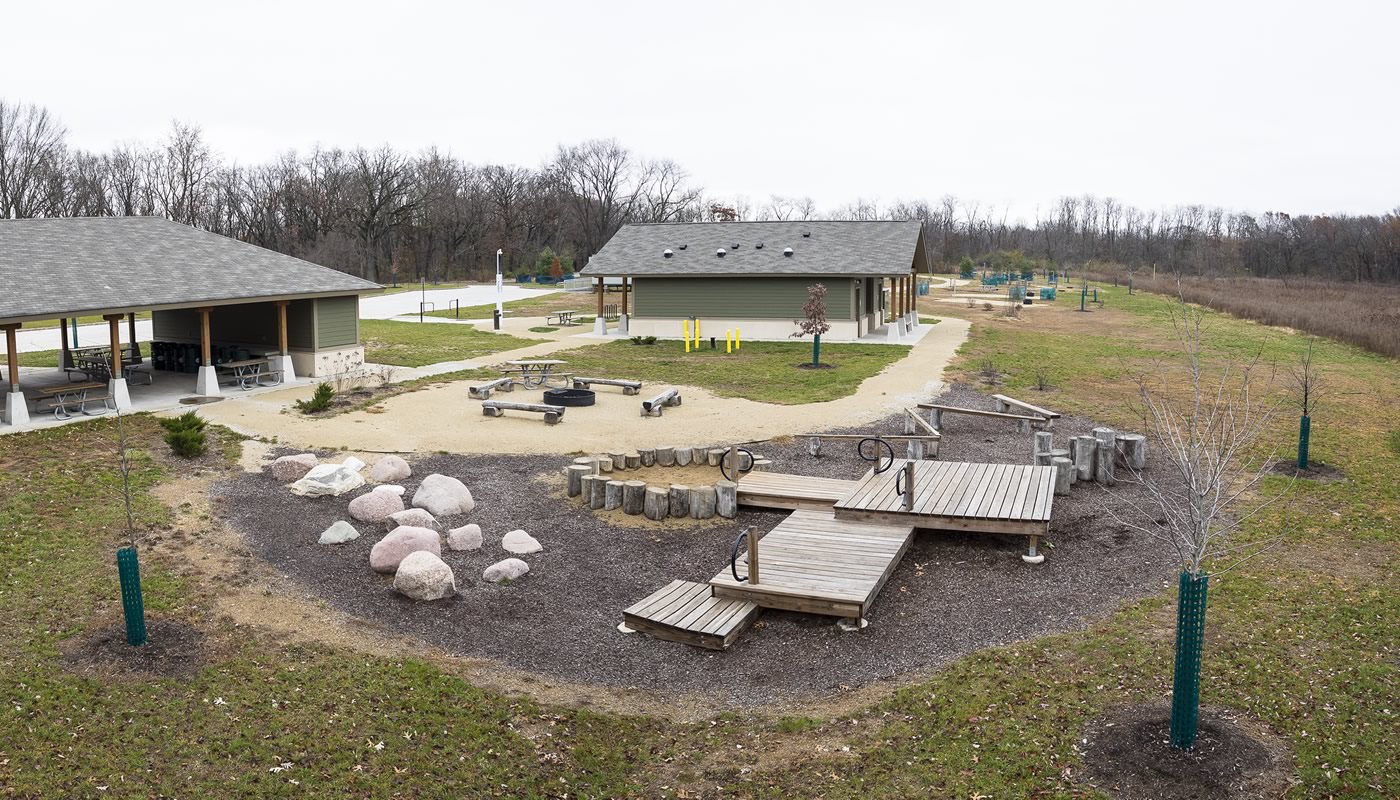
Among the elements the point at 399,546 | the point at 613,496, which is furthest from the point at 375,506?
the point at 613,496

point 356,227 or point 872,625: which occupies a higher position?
point 356,227

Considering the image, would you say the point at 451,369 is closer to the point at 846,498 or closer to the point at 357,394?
the point at 357,394

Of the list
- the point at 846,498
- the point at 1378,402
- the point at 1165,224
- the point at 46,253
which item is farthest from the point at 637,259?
the point at 1165,224

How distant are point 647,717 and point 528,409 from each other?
12.6m

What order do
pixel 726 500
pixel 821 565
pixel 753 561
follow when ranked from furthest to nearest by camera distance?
1. pixel 726 500
2. pixel 821 565
3. pixel 753 561

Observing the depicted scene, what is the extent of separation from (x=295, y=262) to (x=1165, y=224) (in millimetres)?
134140

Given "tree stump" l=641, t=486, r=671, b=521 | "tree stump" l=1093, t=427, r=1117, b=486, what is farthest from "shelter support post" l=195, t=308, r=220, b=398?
"tree stump" l=1093, t=427, r=1117, b=486

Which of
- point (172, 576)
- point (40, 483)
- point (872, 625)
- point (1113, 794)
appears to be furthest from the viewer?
point (40, 483)

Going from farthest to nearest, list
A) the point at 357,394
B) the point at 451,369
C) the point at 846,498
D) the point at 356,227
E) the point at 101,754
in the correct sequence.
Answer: the point at 356,227
the point at 451,369
the point at 357,394
the point at 846,498
the point at 101,754

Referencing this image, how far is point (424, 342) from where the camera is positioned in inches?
1373

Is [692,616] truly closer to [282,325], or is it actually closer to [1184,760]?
[1184,760]

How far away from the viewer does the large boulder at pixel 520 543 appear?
12.2 metres

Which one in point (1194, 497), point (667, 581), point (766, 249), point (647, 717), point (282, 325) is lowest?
point (647, 717)

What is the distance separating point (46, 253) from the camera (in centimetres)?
2144
